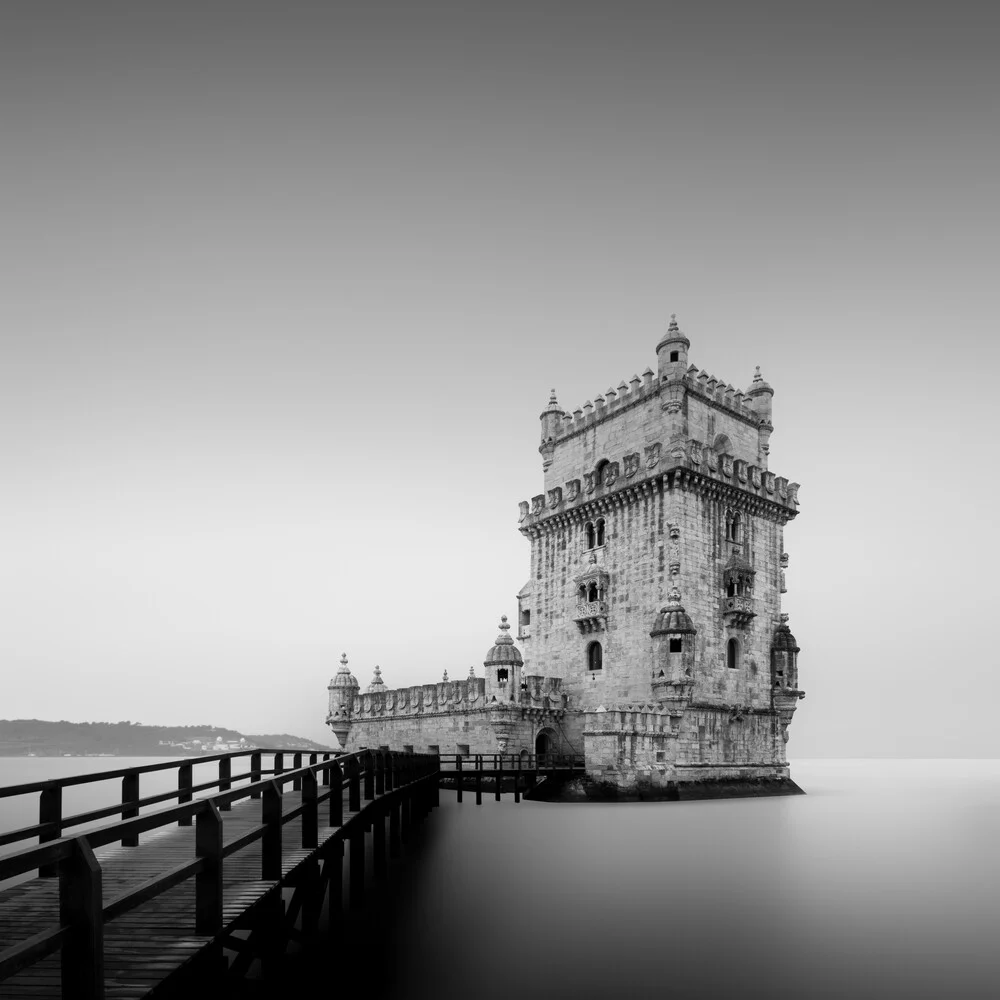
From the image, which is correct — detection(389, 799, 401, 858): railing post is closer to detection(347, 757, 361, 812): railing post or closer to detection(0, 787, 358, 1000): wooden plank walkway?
detection(347, 757, 361, 812): railing post

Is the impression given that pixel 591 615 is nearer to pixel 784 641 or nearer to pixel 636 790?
pixel 636 790

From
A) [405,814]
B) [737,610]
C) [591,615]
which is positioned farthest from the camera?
[591,615]

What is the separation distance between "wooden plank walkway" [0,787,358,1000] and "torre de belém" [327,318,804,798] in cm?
2466

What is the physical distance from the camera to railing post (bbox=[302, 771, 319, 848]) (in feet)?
33.5

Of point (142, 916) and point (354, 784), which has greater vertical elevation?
point (142, 916)

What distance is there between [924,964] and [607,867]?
7934 mm

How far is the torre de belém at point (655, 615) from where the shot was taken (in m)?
35.2

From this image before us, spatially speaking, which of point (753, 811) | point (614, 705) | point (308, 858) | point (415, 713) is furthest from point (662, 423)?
point (308, 858)

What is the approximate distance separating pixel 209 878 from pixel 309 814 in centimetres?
404

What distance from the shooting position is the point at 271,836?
8.45 metres

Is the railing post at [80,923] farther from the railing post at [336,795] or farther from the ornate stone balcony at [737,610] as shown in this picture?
the ornate stone balcony at [737,610]

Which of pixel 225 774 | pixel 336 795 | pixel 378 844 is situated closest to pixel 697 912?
pixel 336 795

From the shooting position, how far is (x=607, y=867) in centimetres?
1817

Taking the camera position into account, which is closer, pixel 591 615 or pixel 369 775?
A: pixel 369 775
